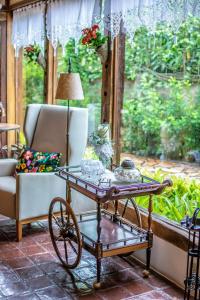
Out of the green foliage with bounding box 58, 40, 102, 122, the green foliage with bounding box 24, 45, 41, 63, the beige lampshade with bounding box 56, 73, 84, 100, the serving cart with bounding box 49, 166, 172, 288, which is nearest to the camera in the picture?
the serving cart with bounding box 49, 166, 172, 288

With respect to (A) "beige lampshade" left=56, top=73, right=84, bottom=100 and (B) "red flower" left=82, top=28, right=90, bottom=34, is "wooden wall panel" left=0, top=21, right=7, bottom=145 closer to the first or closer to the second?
(B) "red flower" left=82, top=28, right=90, bottom=34

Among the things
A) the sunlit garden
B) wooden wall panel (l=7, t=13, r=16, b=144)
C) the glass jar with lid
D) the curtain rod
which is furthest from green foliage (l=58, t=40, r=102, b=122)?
wooden wall panel (l=7, t=13, r=16, b=144)

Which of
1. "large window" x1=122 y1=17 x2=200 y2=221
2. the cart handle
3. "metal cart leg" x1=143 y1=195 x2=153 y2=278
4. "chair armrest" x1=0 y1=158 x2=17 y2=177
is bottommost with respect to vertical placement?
"metal cart leg" x1=143 y1=195 x2=153 y2=278

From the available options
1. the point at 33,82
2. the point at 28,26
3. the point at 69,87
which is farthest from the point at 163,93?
the point at 33,82

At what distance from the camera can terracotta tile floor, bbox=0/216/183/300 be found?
9.29ft

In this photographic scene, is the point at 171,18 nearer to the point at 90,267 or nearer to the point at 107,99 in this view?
the point at 107,99

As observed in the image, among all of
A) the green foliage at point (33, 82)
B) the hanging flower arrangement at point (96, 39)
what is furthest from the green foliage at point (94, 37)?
the green foliage at point (33, 82)

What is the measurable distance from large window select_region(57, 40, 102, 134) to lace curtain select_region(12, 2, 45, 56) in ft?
1.76

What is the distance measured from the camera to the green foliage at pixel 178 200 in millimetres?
3266

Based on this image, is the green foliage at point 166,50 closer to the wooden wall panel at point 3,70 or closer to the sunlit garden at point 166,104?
the sunlit garden at point 166,104

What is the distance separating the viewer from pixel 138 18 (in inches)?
132

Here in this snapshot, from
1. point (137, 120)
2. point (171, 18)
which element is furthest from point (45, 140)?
point (171, 18)

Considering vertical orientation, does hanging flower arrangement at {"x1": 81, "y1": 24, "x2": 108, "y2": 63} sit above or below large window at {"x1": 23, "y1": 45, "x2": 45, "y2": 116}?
above

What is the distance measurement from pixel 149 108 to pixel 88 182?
110 centimetres
